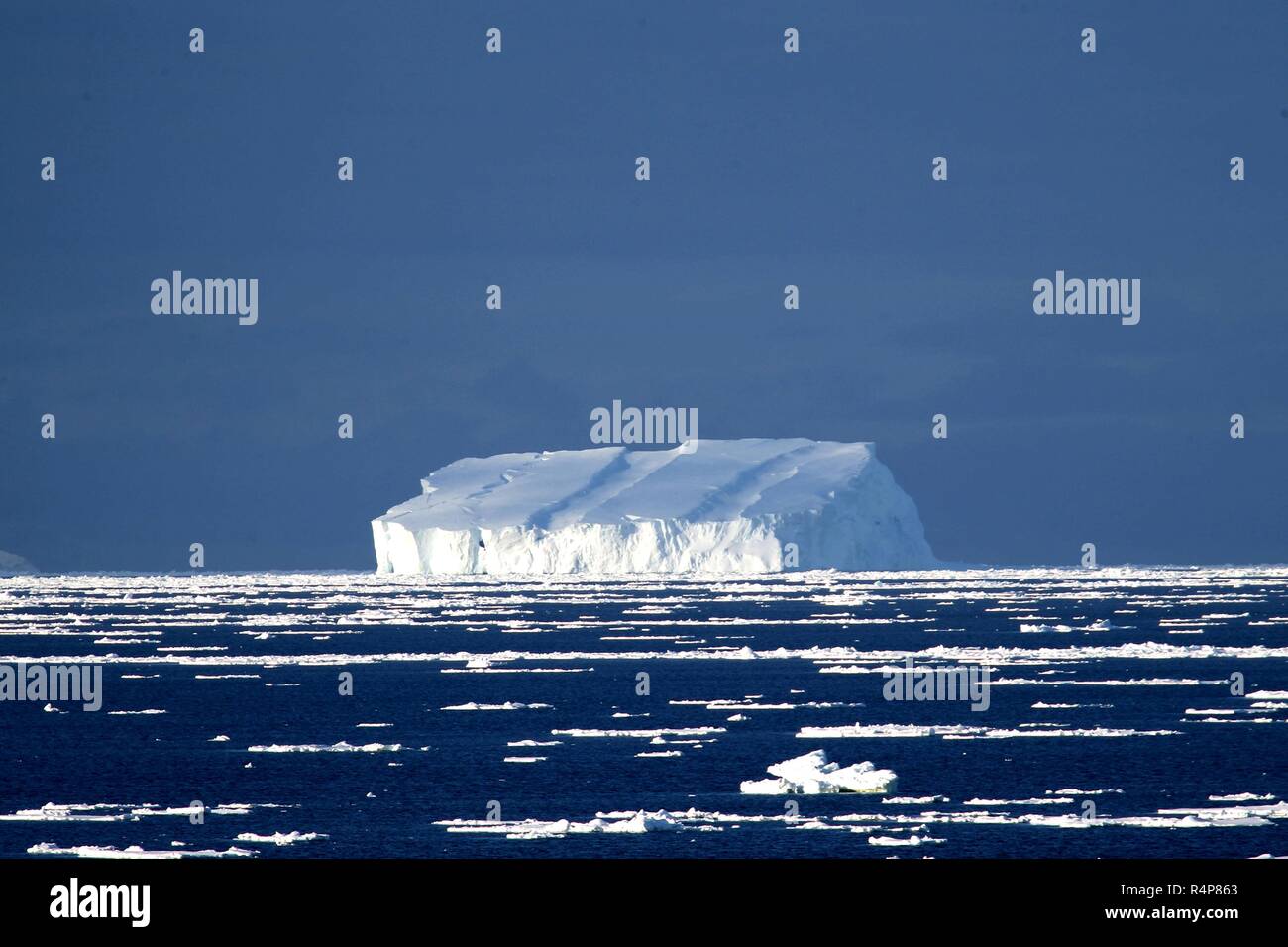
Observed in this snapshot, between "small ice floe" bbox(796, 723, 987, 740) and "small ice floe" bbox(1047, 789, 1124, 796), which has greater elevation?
"small ice floe" bbox(796, 723, 987, 740)

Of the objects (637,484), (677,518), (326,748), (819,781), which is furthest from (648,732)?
(637,484)

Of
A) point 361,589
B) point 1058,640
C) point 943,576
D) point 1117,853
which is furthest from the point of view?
point 943,576

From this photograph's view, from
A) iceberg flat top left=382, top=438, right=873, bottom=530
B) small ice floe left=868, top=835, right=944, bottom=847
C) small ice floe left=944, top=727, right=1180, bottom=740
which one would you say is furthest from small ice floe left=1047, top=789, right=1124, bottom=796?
iceberg flat top left=382, top=438, right=873, bottom=530
